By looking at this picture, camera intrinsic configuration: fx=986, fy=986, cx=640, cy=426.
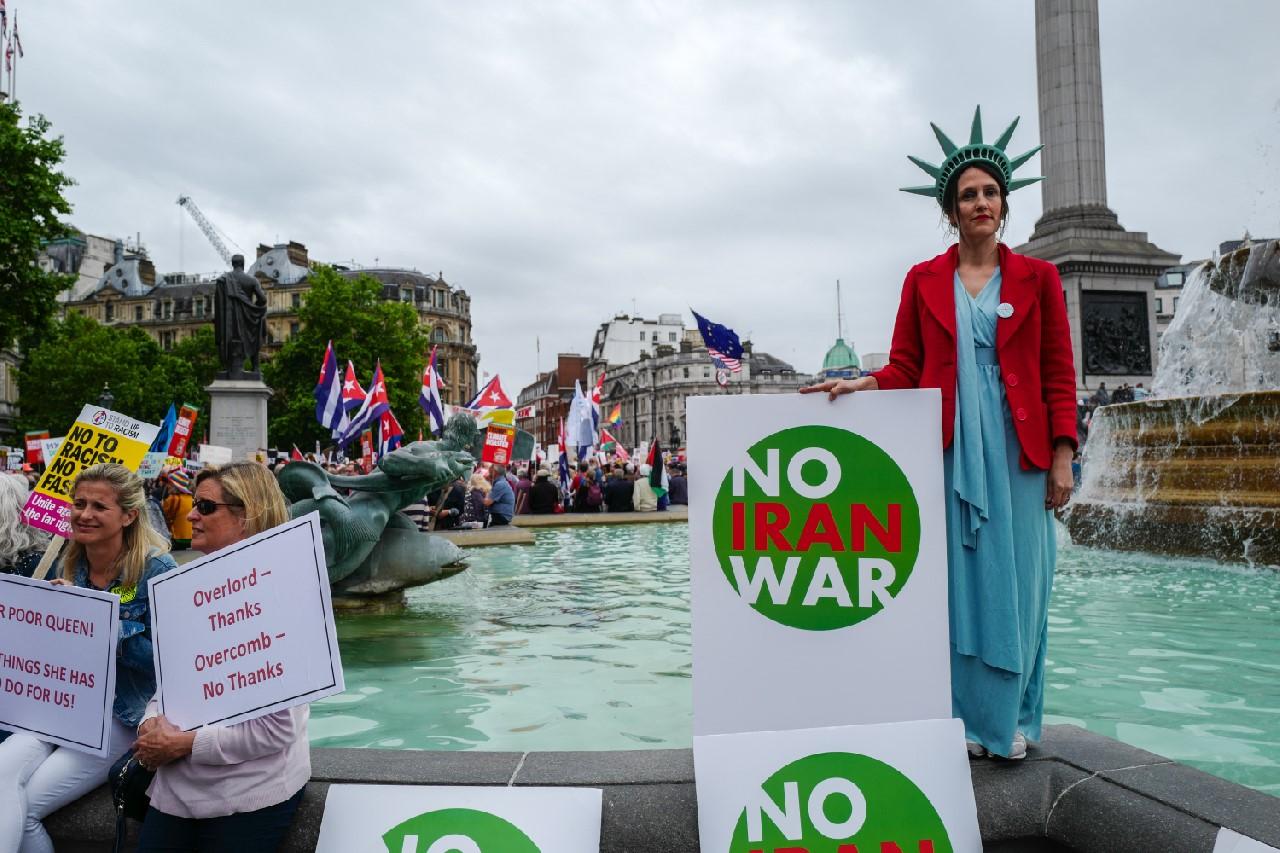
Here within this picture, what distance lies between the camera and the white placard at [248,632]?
2.71 metres

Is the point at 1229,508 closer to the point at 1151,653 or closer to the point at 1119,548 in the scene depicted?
the point at 1119,548

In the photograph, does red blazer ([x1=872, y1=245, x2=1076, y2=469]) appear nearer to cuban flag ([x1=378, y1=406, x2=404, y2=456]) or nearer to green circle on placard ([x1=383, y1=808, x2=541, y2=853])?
green circle on placard ([x1=383, y1=808, x2=541, y2=853])

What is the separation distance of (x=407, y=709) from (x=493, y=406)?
1471 cm

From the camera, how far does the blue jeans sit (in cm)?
276

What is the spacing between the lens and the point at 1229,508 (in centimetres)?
1022

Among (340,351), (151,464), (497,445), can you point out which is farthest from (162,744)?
(340,351)

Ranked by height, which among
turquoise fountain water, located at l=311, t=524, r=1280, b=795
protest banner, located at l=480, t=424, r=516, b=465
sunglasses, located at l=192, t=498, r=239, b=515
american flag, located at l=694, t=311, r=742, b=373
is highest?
american flag, located at l=694, t=311, r=742, b=373

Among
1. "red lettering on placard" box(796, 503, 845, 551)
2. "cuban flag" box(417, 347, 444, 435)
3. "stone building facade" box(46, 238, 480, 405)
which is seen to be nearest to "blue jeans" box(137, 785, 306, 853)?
"red lettering on placard" box(796, 503, 845, 551)

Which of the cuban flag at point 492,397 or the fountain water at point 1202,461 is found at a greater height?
the cuban flag at point 492,397

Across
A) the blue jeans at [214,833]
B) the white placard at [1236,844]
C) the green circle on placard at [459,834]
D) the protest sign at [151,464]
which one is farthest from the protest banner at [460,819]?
the protest sign at [151,464]

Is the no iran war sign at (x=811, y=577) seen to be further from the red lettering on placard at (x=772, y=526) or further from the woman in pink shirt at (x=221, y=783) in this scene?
the woman in pink shirt at (x=221, y=783)

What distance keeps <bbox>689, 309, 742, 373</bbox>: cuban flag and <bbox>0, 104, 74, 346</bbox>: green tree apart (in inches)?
743

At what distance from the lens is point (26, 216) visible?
28.0 m

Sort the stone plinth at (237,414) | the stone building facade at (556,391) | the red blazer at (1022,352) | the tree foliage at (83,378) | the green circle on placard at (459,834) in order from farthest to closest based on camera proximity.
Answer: the stone building facade at (556,391) < the tree foliage at (83,378) < the stone plinth at (237,414) < the red blazer at (1022,352) < the green circle on placard at (459,834)
